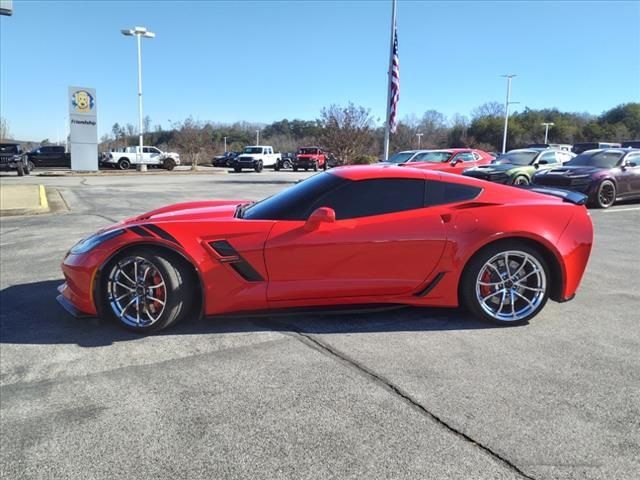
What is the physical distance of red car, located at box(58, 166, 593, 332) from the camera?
3.87 meters

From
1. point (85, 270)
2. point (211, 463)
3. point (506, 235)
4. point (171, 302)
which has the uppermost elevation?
point (506, 235)

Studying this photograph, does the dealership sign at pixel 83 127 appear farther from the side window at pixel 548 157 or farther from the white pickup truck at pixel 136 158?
the side window at pixel 548 157

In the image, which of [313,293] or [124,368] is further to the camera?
[313,293]

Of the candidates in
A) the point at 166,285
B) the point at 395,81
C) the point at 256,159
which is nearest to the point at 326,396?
the point at 166,285

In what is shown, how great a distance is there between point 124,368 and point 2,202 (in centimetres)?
1202

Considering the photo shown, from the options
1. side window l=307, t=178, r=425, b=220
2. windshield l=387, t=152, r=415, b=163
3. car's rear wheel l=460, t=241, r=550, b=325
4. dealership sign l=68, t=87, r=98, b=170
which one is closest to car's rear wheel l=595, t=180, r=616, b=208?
windshield l=387, t=152, r=415, b=163

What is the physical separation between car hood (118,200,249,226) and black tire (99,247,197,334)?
38 centimetres

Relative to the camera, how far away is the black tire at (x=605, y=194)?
12596 mm

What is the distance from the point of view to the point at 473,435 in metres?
2.56

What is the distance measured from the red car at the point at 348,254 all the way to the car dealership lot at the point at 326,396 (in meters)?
0.25

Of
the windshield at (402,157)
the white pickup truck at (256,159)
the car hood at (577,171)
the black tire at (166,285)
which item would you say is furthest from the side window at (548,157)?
the white pickup truck at (256,159)

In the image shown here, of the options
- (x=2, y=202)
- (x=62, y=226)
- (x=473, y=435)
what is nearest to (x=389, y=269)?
(x=473, y=435)

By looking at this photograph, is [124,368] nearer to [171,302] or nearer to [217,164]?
[171,302]

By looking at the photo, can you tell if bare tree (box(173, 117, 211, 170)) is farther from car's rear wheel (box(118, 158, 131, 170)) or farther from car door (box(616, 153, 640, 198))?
car door (box(616, 153, 640, 198))
